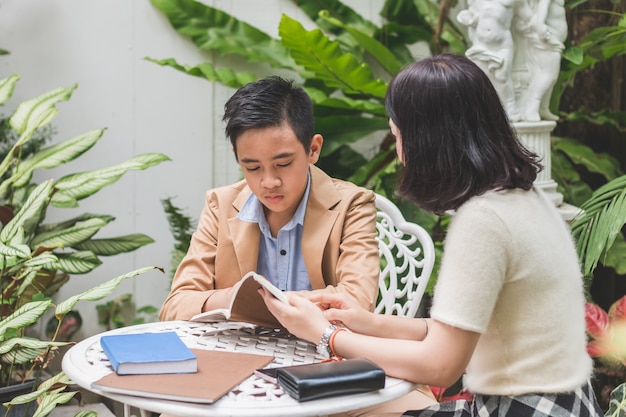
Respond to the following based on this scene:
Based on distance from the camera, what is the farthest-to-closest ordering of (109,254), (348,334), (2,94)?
(109,254) < (2,94) < (348,334)

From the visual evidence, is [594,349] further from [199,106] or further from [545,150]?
[199,106]

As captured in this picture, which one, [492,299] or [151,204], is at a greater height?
[492,299]

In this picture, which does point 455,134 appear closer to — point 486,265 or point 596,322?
point 486,265

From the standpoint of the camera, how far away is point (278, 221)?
2.23 metres

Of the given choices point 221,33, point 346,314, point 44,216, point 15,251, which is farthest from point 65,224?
point 346,314

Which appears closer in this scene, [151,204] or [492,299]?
[492,299]

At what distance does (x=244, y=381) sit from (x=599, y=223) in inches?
65.6

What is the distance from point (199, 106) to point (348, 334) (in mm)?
2368

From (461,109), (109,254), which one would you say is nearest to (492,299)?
(461,109)

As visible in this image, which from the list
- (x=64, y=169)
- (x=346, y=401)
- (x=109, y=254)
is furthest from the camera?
(x=64, y=169)

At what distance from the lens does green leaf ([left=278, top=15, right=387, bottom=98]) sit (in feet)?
11.3

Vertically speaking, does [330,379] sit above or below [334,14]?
below

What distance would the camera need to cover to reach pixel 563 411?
5.10 ft

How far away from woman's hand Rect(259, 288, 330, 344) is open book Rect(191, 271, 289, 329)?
0.8 inches
